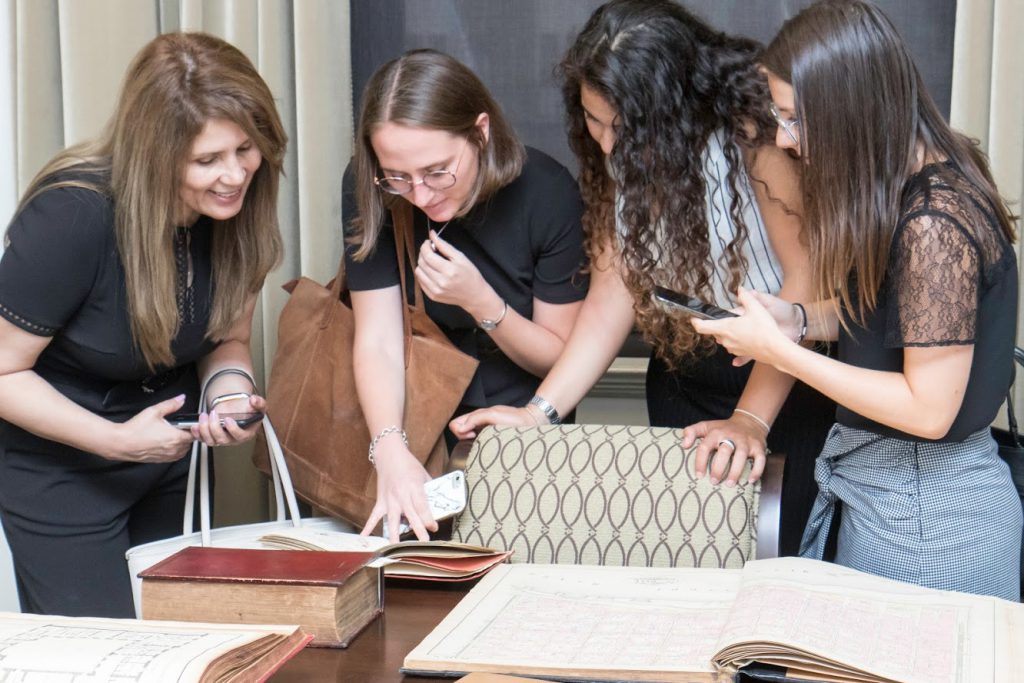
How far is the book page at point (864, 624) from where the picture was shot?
3.51 feet

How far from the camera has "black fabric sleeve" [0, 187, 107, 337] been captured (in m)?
1.77

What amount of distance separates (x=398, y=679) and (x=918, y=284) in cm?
83

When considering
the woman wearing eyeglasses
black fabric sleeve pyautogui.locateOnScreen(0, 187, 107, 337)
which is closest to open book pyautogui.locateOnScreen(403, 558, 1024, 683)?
the woman wearing eyeglasses

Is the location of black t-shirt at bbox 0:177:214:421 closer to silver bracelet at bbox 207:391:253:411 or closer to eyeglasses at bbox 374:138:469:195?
silver bracelet at bbox 207:391:253:411

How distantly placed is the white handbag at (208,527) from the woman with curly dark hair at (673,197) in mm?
318

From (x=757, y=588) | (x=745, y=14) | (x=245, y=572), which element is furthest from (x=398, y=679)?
(x=745, y=14)

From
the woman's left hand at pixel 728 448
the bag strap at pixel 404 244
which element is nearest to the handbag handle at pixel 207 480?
the bag strap at pixel 404 244

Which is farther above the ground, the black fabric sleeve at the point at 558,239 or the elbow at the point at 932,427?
the black fabric sleeve at the point at 558,239

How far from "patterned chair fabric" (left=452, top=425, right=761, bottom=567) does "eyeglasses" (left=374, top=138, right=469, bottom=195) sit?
454 millimetres

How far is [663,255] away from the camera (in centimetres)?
190

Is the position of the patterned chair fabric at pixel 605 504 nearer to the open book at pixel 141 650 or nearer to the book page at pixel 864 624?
the book page at pixel 864 624

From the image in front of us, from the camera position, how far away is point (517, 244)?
208cm

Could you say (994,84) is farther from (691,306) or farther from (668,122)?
(691,306)

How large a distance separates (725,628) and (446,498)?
718 millimetres
